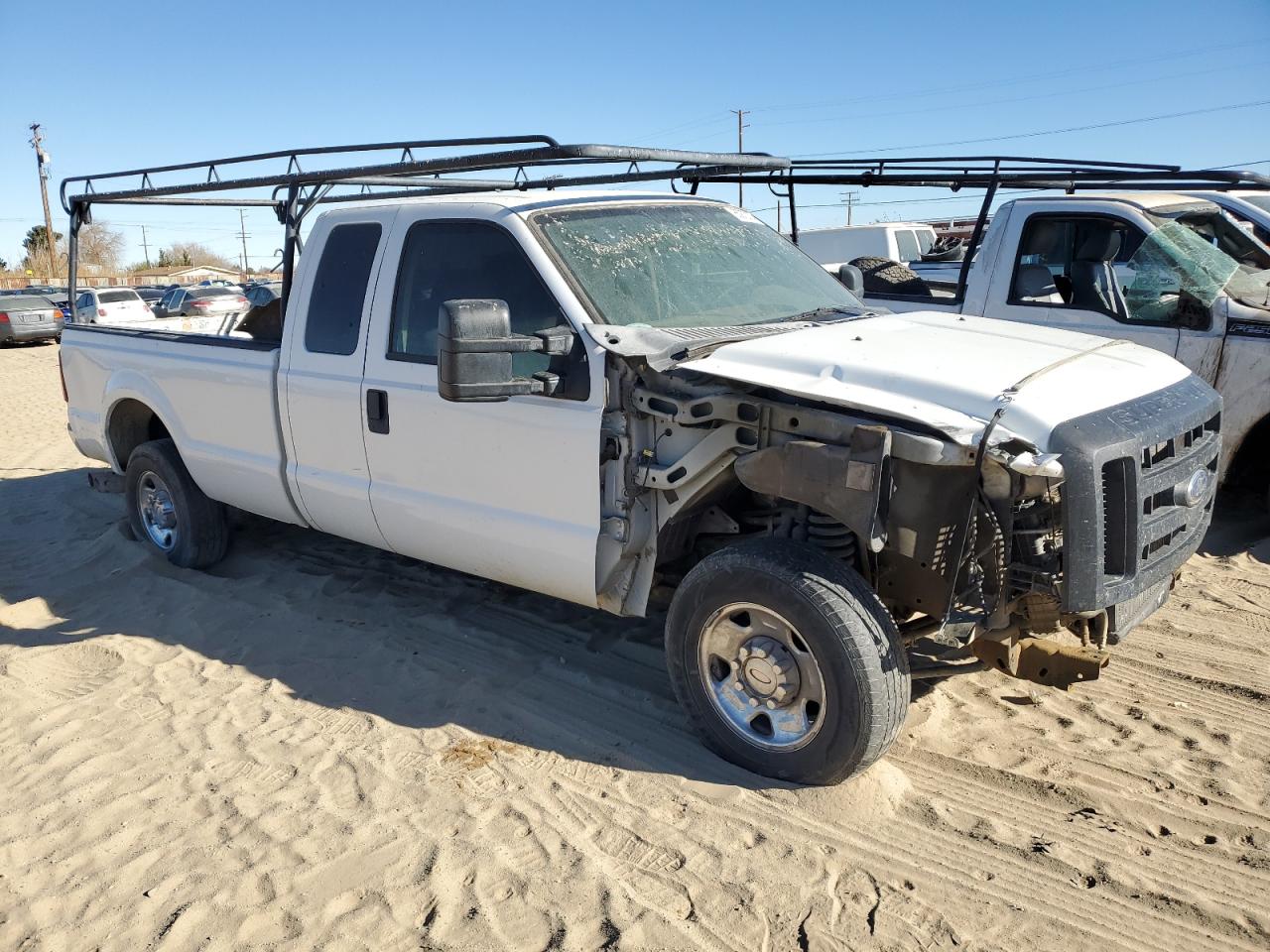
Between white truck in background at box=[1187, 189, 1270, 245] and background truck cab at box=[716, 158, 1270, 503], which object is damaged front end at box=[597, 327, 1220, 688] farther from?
white truck in background at box=[1187, 189, 1270, 245]

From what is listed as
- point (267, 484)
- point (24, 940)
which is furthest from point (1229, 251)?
point (24, 940)

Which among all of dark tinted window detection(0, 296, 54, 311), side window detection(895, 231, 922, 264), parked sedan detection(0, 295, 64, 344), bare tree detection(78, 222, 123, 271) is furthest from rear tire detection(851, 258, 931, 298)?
bare tree detection(78, 222, 123, 271)

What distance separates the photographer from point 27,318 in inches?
1027

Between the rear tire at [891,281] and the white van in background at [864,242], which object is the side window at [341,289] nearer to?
the rear tire at [891,281]

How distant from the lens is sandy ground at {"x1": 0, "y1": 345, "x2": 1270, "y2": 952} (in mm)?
2936

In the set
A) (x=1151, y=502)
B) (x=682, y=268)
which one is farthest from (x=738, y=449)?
(x=1151, y=502)

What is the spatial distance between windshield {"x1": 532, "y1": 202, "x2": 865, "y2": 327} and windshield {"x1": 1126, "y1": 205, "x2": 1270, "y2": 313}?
2.63 meters

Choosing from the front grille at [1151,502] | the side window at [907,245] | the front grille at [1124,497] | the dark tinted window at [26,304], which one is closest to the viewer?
the front grille at [1124,497]

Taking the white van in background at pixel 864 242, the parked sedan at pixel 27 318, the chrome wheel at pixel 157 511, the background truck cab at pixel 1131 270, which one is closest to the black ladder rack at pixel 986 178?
the background truck cab at pixel 1131 270

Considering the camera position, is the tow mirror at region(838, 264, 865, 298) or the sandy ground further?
the tow mirror at region(838, 264, 865, 298)

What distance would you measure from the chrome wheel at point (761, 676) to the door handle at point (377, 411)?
186 cm

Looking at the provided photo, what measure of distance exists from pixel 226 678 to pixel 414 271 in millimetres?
2113

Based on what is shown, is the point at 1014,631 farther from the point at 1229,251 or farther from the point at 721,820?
the point at 1229,251

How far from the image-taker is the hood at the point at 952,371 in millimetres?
3146
